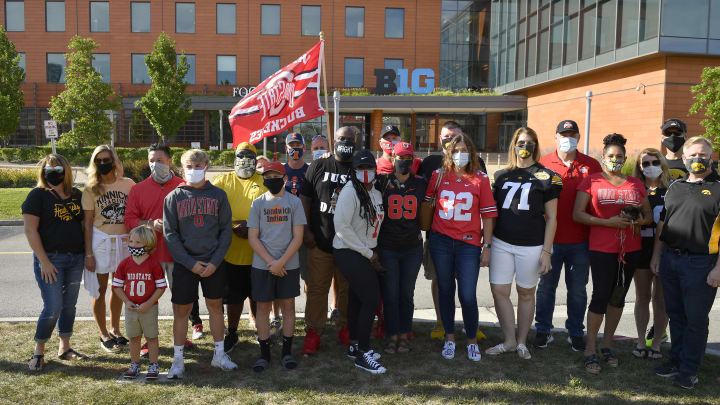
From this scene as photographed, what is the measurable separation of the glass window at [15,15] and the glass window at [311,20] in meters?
22.5

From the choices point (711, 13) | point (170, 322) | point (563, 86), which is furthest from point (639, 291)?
point (563, 86)

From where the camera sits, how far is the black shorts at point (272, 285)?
15.6ft

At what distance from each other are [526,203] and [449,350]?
5.37 feet

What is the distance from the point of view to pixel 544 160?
5488 millimetres

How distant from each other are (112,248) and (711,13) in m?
24.3

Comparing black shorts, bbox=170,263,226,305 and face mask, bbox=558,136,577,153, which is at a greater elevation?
face mask, bbox=558,136,577,153

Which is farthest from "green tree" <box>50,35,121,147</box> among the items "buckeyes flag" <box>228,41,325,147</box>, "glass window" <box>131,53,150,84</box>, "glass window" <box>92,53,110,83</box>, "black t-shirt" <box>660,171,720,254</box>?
"black t-shirt" <box>660,171,720,254</box>

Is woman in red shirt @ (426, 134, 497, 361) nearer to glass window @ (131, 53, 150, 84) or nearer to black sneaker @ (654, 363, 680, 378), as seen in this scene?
black sneaker @ (654, 363, 680, 378)

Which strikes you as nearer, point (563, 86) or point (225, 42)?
point (563, 86)

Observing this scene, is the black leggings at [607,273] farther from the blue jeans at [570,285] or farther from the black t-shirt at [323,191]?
the black t-shirt at [323,191]

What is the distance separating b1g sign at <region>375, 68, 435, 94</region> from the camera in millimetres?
37938

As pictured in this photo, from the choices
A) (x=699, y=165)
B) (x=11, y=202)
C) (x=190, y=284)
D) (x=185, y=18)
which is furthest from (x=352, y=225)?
(x=185, y=18)

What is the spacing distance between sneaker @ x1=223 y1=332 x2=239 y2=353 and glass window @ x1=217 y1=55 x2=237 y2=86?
1534 inches

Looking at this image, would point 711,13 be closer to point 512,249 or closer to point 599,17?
point 599,17
